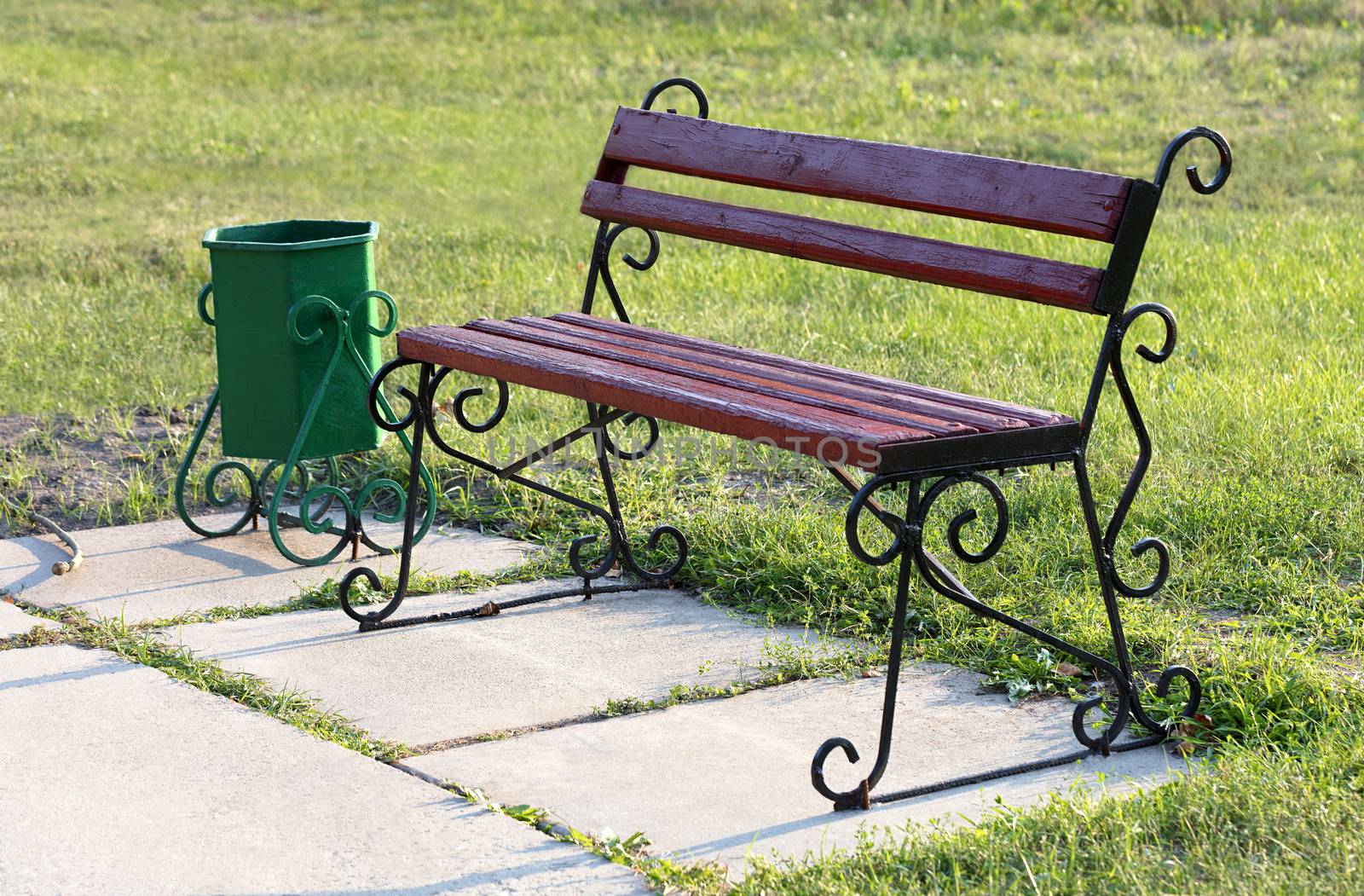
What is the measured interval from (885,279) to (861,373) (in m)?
4.63

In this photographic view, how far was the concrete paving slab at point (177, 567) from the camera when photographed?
4.40 meters

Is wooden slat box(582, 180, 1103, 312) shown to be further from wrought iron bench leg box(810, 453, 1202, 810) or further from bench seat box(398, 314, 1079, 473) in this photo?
wrought iron bench leg box(810, 453, 1202, 810)

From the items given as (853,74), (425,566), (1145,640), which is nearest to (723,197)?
(853,74)

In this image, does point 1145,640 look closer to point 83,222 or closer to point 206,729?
point 206,729

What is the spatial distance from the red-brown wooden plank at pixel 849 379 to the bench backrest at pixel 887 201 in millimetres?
248

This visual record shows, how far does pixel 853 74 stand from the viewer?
14727 mm

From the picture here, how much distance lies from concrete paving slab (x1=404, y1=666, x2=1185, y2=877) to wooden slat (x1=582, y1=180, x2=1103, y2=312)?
0.91 meters

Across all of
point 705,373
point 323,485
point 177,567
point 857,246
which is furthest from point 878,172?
point 177,567

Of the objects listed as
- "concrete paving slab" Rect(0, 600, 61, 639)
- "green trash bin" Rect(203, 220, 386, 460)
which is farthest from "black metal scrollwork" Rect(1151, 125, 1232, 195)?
"concrete paving slab" Rect(0, 600, 61, 639)

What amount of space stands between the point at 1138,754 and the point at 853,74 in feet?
39.6

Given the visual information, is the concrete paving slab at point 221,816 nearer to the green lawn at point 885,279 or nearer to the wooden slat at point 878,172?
the green lawn at point 885,279

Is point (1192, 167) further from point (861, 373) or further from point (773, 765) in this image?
point (773, 765)

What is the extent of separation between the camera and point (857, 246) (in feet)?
12.8

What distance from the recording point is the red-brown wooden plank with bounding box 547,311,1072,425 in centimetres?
328
